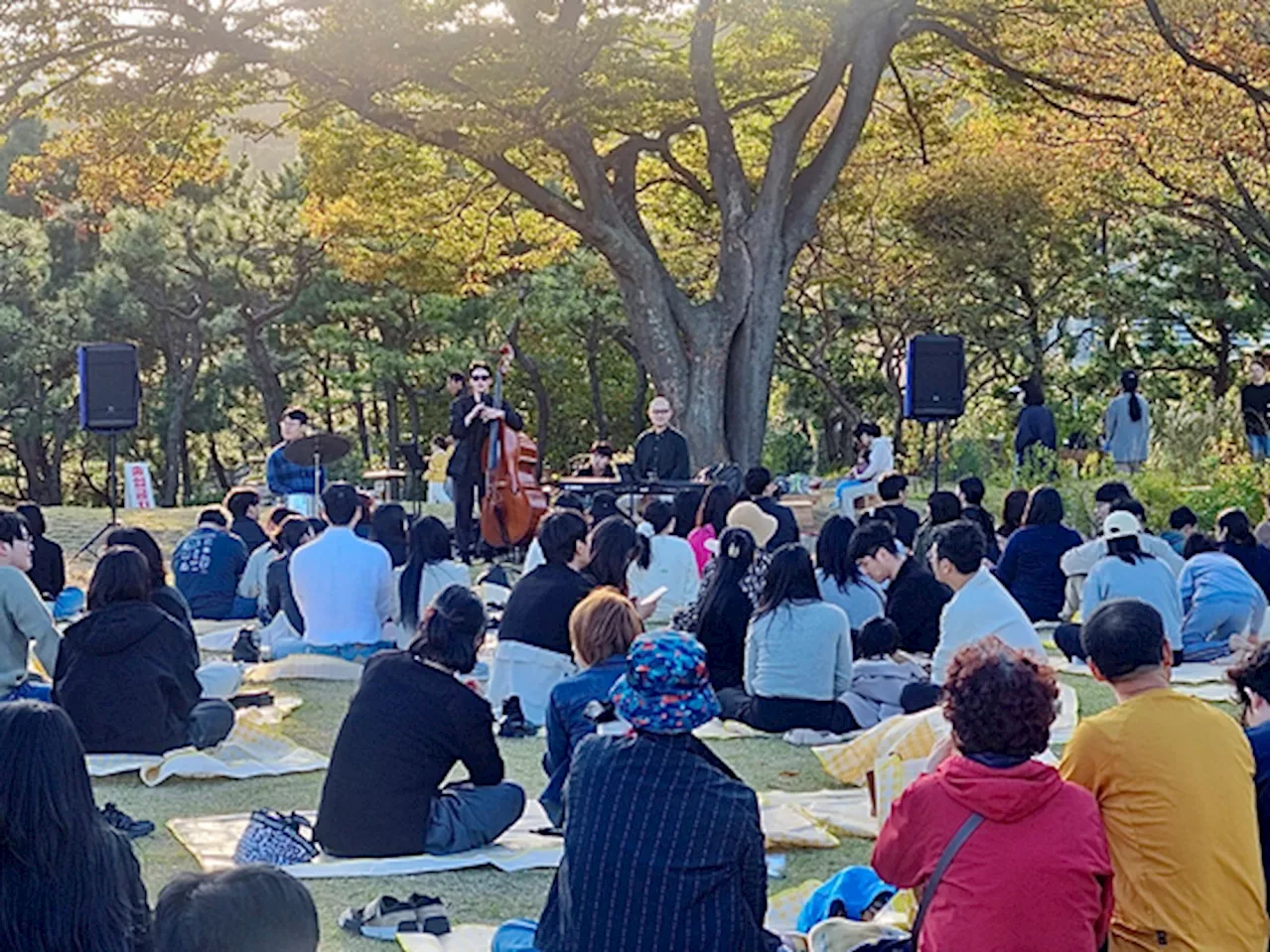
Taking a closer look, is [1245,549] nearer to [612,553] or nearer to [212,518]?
[612,553]

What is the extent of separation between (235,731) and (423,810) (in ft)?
6.49

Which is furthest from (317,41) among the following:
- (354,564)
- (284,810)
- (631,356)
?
(631,356)

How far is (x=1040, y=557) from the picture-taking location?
9328mm

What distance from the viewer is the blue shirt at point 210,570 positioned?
9.75 metres

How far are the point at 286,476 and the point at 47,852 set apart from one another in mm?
9979

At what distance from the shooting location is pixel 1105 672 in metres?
3.57

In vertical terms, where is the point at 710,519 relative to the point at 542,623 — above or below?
above

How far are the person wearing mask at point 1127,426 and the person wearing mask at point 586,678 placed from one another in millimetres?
11384

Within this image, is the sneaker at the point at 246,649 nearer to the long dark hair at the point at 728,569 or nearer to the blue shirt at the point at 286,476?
the long dark hair at the point at 728,569

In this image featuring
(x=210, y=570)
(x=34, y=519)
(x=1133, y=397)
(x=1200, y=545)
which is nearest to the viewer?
(x=1200, y=545)

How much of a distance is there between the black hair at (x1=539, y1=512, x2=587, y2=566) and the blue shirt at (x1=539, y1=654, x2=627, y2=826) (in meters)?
1.82

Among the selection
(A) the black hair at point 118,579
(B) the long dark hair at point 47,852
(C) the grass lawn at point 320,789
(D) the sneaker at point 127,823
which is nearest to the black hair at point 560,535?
(C) the grass lawn at point 320,789

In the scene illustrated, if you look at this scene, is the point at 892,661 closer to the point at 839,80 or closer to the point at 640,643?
the point at 640,643

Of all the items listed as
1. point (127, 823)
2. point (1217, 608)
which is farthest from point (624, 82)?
point (127, 823)
